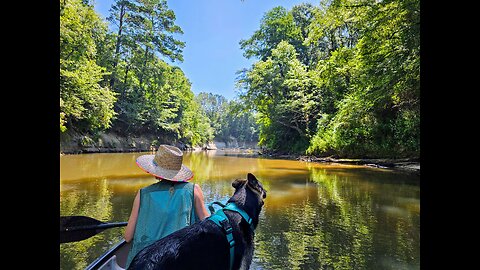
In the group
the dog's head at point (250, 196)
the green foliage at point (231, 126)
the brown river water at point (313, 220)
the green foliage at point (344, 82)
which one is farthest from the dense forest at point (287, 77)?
the green foliage at point (231, 126)

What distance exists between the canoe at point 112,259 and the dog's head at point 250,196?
4.06 feet

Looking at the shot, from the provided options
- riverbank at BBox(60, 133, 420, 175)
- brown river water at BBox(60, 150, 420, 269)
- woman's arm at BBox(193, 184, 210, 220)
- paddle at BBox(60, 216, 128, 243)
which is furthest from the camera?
riverbank at BBox(60, 133, 420, 175)

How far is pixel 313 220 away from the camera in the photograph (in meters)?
5.36

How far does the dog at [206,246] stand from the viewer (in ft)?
5.07

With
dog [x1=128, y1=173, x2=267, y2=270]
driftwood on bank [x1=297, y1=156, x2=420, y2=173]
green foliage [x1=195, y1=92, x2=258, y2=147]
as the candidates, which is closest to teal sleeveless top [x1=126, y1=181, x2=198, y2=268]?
dog [x1=128, y1=173, x2=267, y2=270]

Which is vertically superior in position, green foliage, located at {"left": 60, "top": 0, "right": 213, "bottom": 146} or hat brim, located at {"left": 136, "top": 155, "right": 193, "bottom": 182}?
green foliage, located at {"left": 60, "top": 0, "right": 213, "bottom": 146}

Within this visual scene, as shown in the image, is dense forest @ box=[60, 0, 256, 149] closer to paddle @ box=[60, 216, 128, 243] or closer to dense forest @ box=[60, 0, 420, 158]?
dense forest @ box=[60, 0, 420, 158]

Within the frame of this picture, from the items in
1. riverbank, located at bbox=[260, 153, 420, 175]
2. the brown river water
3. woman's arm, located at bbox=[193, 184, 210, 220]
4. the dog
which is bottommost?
the brown river water

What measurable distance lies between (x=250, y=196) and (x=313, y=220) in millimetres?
3415

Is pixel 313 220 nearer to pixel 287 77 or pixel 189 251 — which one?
pixel 189 251

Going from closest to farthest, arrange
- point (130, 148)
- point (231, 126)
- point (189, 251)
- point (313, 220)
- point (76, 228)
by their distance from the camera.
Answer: point (189, 251), point (76, 228), point (313, 220), point (130, 148), point (231, 126)

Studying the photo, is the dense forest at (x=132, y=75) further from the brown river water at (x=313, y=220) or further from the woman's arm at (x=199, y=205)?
the woman's arm at (x=199, y=205)

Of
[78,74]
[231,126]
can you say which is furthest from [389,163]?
[231,126]

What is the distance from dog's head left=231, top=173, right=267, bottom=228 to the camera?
2346 mm
